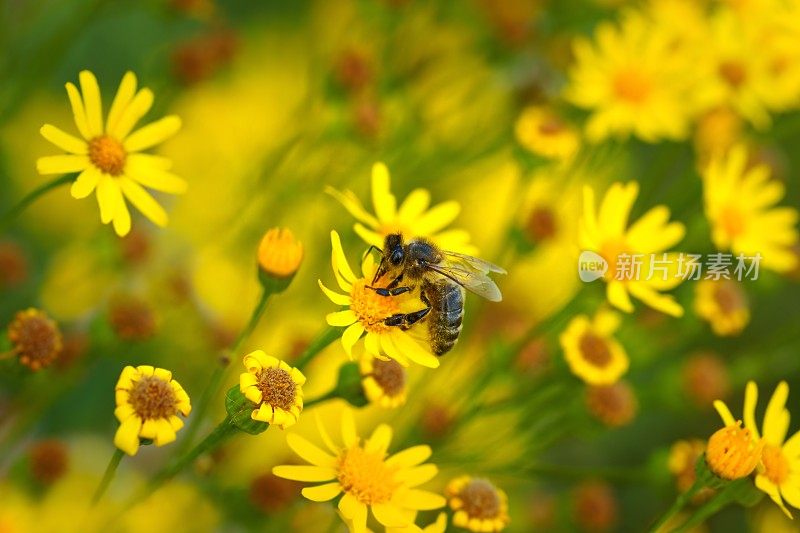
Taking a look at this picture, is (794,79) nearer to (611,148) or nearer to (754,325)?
(611,148)

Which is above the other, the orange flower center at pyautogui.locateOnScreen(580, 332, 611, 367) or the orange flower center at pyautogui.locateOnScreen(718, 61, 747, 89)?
the orange flower center at pyautogui.locateOnScreen(718, 61, 747, 89)

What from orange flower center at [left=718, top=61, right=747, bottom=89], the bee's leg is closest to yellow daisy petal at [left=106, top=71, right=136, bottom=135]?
the bee's leg

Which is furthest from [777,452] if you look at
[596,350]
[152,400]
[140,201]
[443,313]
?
[140,201]

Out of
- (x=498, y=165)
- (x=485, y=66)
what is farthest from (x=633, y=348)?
(x=485, y=66)

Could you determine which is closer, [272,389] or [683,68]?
[272,389]

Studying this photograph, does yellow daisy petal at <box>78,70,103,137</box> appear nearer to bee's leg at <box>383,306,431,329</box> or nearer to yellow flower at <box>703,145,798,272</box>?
bee's leg at <box>383,306,431,329</box>

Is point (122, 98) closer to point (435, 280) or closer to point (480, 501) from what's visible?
point (435, 280)

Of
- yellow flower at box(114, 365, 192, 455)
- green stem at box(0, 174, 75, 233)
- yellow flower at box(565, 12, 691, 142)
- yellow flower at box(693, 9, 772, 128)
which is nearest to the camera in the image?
yellow flower at box(114, 365, 192, 455)
